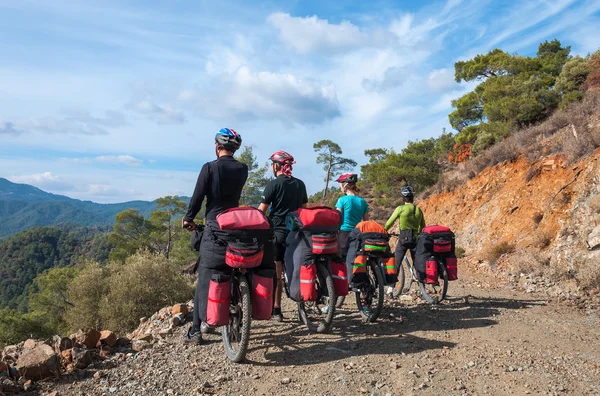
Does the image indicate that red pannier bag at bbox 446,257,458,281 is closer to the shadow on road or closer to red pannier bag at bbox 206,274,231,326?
the shadow on road

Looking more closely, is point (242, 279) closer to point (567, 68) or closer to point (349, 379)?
point (349, 379)

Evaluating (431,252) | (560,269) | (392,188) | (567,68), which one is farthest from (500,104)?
(431,252)

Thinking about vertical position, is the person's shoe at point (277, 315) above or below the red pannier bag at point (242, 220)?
below

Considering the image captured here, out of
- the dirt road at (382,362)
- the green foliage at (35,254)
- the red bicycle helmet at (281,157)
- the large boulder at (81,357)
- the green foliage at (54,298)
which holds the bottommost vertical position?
the green foliage at (35,254)

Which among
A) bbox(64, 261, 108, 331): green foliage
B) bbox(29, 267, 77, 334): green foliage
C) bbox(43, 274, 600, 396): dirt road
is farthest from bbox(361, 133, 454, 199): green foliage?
bbox(29, 267, 77, 334): green foliage

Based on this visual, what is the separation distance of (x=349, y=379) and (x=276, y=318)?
226 centimetres

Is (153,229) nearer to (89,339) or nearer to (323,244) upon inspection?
(89,339)

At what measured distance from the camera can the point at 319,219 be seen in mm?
4758

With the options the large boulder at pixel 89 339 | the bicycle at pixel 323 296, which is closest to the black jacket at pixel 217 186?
the bicycle at pixel 323 296

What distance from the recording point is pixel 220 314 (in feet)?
12.5

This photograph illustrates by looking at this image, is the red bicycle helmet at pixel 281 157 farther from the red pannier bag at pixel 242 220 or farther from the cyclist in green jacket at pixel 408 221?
the cyclist in green jacket at pixel 408 221

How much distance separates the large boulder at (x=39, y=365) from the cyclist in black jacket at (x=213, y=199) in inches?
53.5

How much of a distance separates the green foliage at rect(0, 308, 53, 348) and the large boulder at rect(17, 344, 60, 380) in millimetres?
33983

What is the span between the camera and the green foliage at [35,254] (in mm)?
104562
